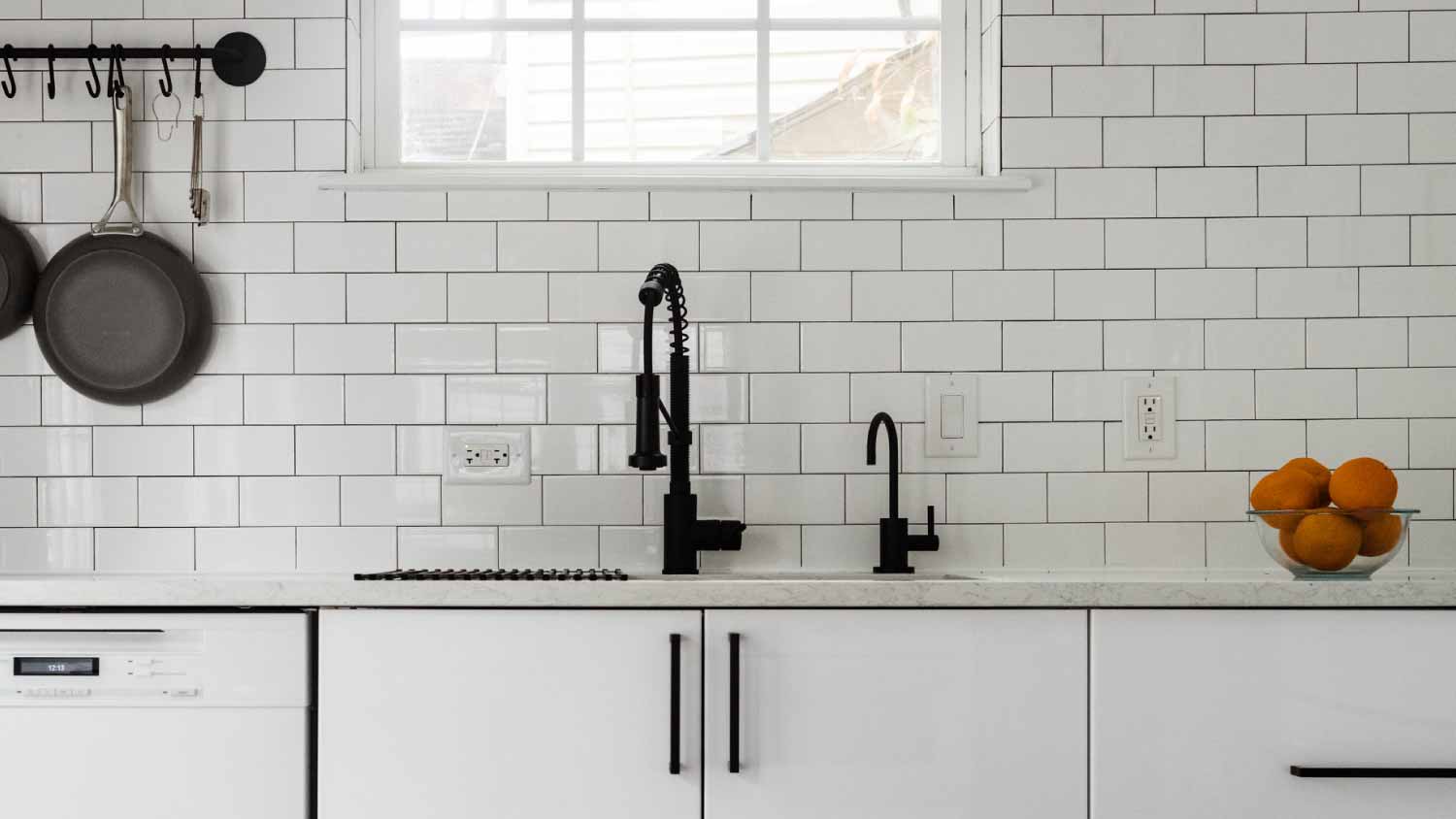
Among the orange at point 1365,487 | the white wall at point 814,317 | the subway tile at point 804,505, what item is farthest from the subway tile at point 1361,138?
the subway tile at point 804,505

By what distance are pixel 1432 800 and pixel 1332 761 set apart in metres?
0.15

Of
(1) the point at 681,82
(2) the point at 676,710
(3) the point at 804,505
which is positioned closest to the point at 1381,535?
(3) the point at 804,505

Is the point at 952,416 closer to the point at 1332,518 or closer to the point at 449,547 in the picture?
the point at 1332,518

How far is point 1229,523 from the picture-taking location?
2.16 metres

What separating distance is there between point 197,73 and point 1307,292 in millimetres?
2111

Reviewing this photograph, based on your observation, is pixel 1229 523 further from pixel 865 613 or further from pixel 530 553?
pixel 530 553

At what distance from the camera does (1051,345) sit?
217 centimetres

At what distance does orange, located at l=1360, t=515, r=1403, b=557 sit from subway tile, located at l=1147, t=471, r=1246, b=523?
40 centimetres

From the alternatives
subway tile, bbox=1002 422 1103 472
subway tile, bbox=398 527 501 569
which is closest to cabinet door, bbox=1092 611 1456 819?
subway tile, bbox=1002 422 1103 472

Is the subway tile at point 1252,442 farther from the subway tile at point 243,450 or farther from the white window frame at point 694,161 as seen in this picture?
the subway tile at point 243,450

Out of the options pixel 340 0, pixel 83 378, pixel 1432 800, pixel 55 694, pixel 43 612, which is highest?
pixel 340 0

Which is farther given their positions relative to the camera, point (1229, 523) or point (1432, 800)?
Result: point (1229, 523)

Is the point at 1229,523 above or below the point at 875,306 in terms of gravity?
below

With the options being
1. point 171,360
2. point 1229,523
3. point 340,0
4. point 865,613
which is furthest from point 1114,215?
point 171,360
